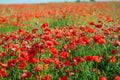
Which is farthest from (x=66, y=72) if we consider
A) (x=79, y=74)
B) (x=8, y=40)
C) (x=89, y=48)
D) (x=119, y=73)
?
(x=8, y=40)

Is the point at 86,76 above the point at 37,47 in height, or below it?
below

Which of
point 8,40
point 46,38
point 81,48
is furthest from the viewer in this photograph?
point 8,40

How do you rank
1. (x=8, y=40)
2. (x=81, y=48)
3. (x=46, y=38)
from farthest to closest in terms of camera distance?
(x=8, y=40) < (x=81, y=48) < (x=46, y=38)

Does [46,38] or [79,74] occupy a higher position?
[46,38]

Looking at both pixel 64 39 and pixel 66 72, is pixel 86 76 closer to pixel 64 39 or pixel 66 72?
pixel 66 72

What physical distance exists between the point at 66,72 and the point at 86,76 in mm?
272

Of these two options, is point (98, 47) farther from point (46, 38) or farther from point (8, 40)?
point (8, 40)

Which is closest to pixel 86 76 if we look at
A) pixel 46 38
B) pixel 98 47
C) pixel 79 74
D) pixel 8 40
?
pixel 79 74

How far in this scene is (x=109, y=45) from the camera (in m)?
5.22

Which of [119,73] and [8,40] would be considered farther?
[8,40]

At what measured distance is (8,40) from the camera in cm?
546

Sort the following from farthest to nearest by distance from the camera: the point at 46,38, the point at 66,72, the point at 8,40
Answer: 1. the point at 8,40
2. the point at 46,38
3. the point at 66,72

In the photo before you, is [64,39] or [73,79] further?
[64,39]

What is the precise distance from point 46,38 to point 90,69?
77 cm
